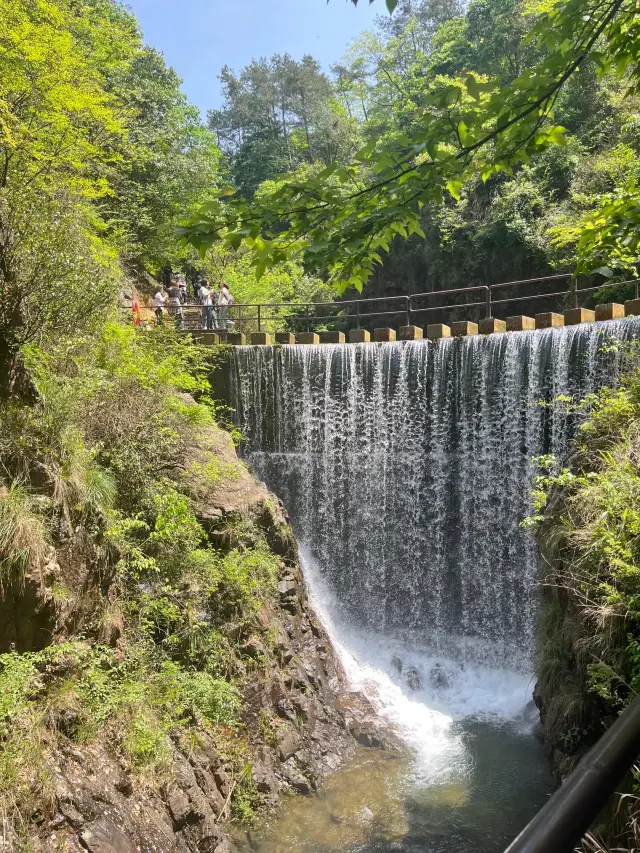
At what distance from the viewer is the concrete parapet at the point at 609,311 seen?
34.3 feet

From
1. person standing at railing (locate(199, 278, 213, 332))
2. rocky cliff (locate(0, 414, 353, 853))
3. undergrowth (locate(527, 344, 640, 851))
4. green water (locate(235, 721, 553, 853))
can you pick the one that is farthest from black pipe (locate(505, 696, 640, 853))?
person standing at railing (locate(199, 278, 213, 332))

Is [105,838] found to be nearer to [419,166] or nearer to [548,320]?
[419,166]

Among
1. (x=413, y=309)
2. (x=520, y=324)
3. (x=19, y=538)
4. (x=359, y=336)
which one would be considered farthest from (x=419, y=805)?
(x=413, y=309)

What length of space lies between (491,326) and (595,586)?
6.57m

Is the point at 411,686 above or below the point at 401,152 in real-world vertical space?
below

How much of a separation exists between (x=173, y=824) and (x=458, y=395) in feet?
26.2

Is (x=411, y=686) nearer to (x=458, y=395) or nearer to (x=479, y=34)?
(x=458, y=395)

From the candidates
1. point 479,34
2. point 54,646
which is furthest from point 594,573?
point 479,34

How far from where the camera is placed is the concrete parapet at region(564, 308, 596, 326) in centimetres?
1067

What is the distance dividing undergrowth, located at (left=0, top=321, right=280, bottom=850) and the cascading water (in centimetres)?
311

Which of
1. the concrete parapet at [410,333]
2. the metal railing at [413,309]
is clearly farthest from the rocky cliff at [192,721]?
the metal railing at [413,309]

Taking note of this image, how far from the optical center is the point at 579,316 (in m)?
10.7

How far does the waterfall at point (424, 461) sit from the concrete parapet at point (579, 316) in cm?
64

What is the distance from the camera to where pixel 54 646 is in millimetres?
5520
